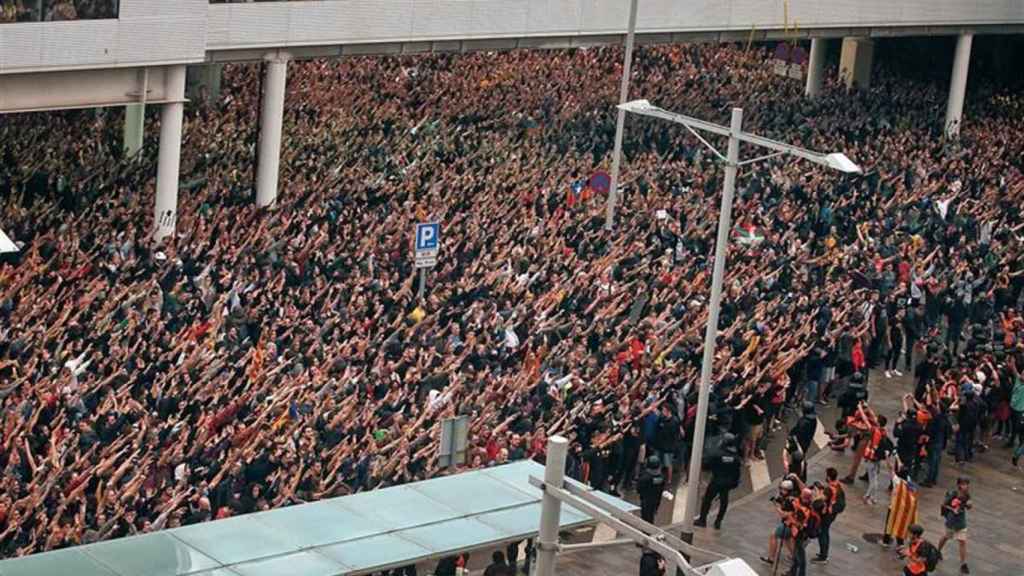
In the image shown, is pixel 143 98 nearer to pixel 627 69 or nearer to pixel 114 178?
pixel 114 178

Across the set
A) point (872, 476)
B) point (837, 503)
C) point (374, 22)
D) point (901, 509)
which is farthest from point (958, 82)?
point (837, 503)

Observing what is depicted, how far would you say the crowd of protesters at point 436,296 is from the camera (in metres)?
23.3

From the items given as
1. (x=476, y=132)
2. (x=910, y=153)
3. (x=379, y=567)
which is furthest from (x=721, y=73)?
(x=379, y=567)

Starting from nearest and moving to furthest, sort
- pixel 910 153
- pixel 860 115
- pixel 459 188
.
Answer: pixel 459 188 → pixel 910 153 → pixel 860 115

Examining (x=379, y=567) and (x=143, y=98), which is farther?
(x=143, y=98)

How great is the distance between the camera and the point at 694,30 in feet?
158

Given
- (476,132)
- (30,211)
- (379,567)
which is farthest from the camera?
(476,132)

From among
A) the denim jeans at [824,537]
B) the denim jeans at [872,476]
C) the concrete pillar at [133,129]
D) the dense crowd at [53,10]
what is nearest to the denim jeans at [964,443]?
the denim jeans at [872,476]

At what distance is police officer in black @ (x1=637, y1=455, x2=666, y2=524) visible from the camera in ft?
81.3

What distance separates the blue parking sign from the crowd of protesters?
74 cm

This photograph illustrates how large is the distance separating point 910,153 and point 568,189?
10.9 metres

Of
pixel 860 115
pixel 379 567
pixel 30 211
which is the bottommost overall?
pixel 379 567

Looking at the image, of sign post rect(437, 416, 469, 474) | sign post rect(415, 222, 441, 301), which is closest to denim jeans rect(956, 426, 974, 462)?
sign post rect(415, 222, 441, 301)

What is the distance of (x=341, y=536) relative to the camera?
19812mm
